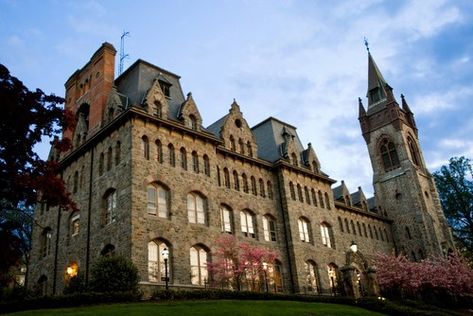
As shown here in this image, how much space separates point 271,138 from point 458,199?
34.3 m

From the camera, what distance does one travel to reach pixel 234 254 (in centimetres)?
3222

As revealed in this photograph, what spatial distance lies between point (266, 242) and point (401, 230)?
2839 centimetres

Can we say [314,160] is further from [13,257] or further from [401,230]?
[13,257]

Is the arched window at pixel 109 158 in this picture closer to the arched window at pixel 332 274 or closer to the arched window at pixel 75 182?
the arched window at pixel 75 182

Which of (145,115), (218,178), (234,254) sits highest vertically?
(145,115)

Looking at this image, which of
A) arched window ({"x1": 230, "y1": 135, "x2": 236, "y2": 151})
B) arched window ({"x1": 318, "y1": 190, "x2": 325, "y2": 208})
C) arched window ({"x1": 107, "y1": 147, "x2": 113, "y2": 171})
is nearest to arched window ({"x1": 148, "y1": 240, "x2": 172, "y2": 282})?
arched window ({"x1": 107, "y1": 147, "x2": 113, "y2": 171})

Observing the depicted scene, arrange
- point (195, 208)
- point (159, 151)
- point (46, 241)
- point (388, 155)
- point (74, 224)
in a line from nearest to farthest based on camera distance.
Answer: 1. point (159, 151)
2. point (195, 208)
3. point (74, 224)
4. point (46, 241)
5. point (388, 155)

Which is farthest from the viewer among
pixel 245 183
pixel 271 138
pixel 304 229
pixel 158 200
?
pixel 271 138

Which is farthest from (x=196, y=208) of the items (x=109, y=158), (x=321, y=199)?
(x=321, y=199)

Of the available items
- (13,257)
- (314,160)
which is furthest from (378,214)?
(13,257)

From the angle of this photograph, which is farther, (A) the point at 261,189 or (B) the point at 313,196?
(B) the point at 313,196

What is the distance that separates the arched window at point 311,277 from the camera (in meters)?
39.0

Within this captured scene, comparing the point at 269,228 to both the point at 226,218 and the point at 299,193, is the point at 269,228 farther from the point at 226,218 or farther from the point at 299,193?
the point at 299,193

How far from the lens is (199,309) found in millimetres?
21062
